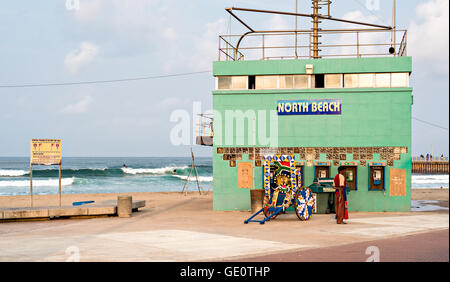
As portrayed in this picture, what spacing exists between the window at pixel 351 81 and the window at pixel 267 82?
2999 mm

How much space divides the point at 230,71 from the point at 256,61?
1222 mm

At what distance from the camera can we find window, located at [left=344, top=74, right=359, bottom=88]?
22.5 metres

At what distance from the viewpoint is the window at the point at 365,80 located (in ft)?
73.4

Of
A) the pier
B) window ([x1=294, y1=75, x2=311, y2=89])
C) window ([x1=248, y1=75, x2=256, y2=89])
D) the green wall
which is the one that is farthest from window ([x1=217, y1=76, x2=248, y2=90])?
the pier

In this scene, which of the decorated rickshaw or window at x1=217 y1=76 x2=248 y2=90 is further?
window at x1=217 y1=76 x2=248 y2=90

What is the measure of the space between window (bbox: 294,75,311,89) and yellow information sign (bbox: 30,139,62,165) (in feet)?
34.2

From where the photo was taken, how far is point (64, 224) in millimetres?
18406

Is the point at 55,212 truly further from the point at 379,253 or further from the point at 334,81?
the point at 379,253

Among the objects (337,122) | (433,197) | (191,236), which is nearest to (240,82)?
(337,122)

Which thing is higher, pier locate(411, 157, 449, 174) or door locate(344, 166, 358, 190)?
door locate(344, 166, 358, 190)

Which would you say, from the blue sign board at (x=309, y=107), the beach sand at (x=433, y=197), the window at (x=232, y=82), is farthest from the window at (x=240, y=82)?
the beach sand at (x=433, y=197)

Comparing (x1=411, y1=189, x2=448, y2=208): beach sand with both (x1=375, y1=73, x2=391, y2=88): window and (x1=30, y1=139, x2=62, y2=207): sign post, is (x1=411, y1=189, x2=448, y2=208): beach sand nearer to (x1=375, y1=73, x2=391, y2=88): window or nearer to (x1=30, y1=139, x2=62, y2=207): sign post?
(x1=375, y1=73, x2=391, y2=88): window

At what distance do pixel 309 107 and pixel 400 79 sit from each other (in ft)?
13.1
